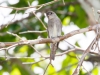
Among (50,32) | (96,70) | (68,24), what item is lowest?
(96,70)

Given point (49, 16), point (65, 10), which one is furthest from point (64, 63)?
point (49, 16)

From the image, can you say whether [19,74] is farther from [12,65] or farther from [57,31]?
[57,31]

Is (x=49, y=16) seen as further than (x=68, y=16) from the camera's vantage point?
No

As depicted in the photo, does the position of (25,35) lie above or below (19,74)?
above

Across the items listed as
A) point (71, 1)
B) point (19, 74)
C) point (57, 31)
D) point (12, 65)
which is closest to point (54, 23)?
point (57, 31)

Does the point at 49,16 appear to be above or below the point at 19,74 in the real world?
above

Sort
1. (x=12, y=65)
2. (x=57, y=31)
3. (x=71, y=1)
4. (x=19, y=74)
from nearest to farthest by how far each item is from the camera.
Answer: (x=57, y=31), (x=71, y=1), (x=12, y=65), (x=19, y=74)

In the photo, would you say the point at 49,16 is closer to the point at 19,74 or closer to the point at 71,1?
the point at 71,1

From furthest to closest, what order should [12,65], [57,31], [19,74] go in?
[19,74] → [12,65] → [57,31]

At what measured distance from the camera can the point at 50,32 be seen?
5551 millimetres

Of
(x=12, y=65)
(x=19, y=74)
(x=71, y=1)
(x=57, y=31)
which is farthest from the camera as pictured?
(x=19, y=74)

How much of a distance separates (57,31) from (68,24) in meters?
3.41

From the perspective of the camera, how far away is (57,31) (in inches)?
218

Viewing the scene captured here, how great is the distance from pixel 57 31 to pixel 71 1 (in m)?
1.98
